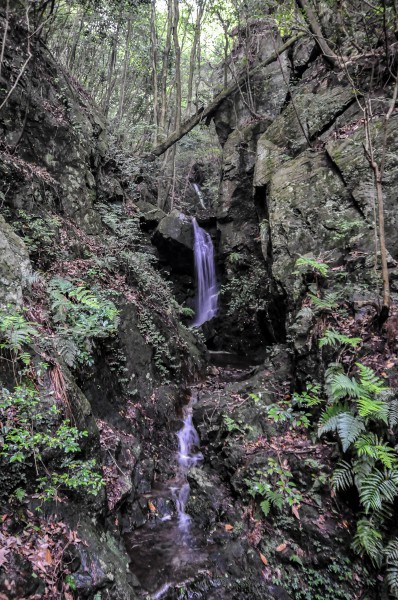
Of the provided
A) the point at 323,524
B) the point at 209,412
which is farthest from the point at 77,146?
the point at 323,524

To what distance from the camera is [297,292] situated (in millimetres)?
6953

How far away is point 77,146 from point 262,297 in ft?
23.7

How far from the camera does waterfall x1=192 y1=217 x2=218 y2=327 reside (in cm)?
1389

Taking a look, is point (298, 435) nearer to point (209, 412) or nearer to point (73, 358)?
point (209, 412)

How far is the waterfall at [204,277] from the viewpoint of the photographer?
1389 centimetres

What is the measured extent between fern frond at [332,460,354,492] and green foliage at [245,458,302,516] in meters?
0.62

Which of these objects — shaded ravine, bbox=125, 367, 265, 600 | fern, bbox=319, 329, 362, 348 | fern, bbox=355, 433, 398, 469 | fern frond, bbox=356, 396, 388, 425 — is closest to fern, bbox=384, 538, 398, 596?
fern, bbox=355, 433, 398, 469

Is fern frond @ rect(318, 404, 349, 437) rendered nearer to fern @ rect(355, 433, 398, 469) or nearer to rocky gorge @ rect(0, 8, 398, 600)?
rocky gorge @ rect(0, 8, 398, 600)

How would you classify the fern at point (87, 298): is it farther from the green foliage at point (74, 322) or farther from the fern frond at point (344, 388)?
the fern frond at point (344, 388)

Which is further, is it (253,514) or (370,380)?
(253,514)

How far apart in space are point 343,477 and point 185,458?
3141 millimetres

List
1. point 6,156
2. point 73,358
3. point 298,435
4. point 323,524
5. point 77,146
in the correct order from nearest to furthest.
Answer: point 323,524, point 73,358, point 298,435, point 6,156, point 77,146

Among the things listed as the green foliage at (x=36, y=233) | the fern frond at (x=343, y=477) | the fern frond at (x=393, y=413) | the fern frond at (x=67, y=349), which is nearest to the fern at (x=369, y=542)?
the fern frond at (x=343, y=477)

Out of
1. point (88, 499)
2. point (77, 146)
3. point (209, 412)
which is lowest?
point (209, 412)
